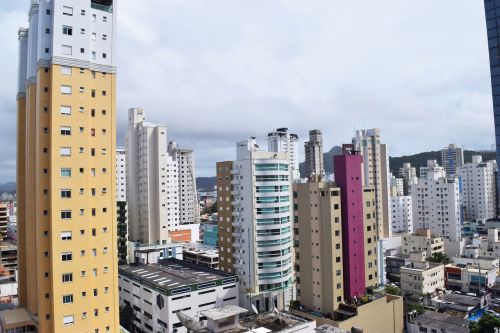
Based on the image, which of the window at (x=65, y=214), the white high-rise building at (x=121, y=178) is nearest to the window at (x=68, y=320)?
the window at (x=65, y=214)

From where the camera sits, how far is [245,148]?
53344mm

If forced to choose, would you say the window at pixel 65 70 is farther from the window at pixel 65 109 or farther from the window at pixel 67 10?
the window at pixel 67 10

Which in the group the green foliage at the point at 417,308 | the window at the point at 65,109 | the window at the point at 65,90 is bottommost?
the green foliage at the point at 417,308

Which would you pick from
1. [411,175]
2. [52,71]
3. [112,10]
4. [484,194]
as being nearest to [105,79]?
[52,71]

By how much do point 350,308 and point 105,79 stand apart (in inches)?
1236

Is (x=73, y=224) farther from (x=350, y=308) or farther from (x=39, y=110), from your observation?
(x=350, y=308)

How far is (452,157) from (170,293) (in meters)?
151

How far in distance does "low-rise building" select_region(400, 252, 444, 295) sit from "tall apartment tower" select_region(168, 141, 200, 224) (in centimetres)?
6921

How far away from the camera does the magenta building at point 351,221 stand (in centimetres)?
4419

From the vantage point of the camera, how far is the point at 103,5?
3128cm

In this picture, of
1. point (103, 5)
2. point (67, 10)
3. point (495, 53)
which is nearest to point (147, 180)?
point (103, 5)

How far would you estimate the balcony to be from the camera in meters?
30.9

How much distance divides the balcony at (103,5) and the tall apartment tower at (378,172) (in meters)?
66.4

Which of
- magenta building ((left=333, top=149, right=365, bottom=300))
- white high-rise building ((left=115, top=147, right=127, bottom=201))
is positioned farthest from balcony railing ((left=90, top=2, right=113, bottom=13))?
white high-rise building ((left=115, top=147, right=127, bottom=201))
